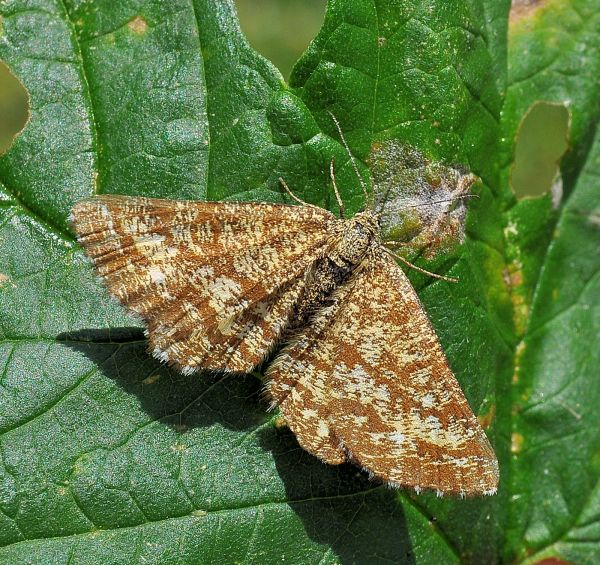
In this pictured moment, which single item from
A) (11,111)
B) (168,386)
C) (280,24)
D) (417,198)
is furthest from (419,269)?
(280,24)

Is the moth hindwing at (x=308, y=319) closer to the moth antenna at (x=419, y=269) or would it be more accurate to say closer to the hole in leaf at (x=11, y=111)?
the moth antenna at (x=419, y=269)

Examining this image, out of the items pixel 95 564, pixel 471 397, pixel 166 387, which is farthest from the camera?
pixel 471 397

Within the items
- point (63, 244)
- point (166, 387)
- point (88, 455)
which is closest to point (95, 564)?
point (88, 455)

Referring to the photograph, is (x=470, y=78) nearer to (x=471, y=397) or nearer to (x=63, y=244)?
(x=471, y=397)

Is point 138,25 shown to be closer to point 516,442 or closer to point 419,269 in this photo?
point 419,269

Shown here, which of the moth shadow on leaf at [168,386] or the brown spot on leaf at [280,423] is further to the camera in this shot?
the brown spot on leaf at [280,423]

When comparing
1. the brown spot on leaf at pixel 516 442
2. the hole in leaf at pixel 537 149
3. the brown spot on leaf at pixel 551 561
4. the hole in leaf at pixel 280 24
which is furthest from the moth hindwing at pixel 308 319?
the hole in leaf at pixel 280 24
